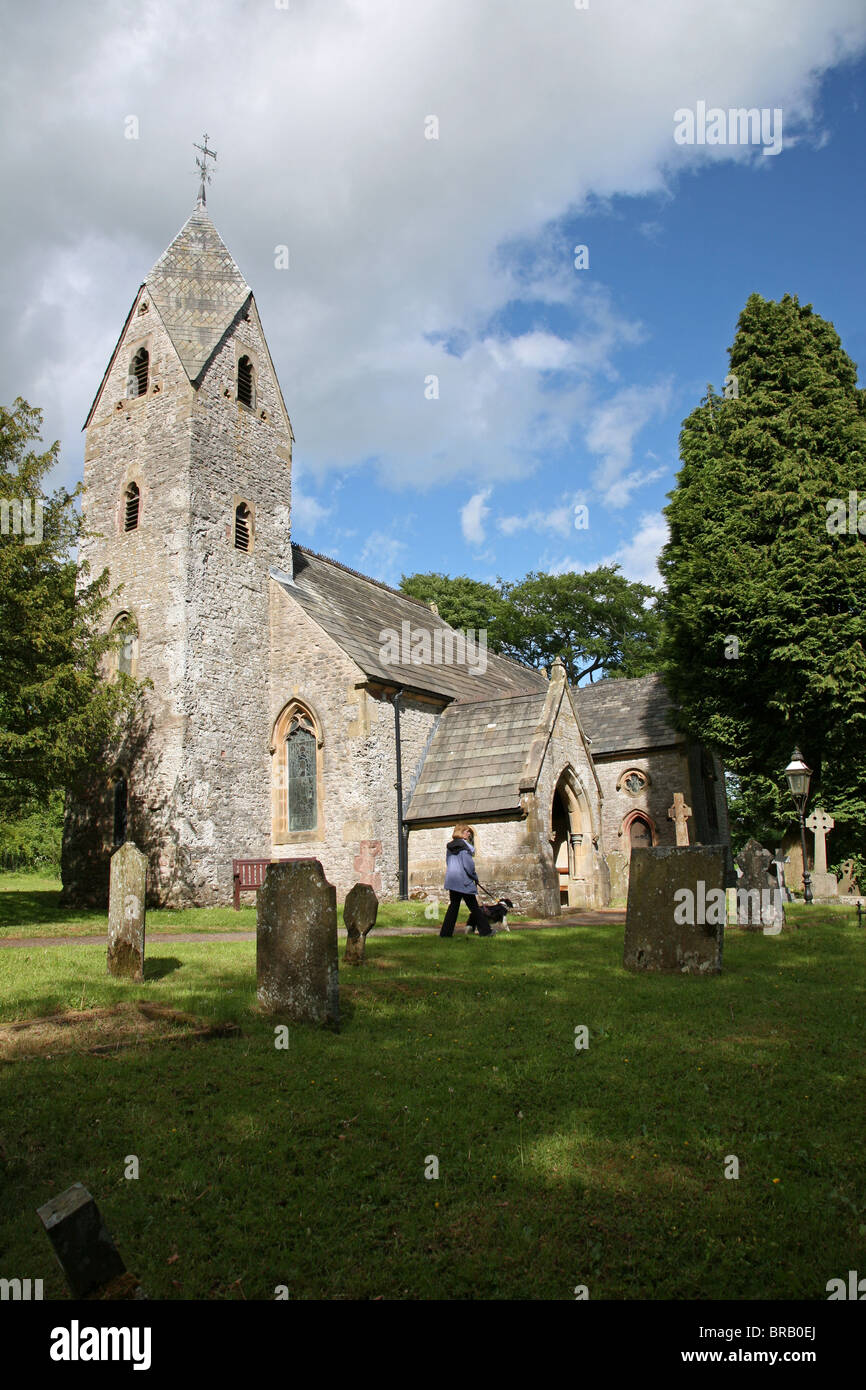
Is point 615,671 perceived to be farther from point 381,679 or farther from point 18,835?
point 18,835

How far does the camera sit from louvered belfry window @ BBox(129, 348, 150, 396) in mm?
21953

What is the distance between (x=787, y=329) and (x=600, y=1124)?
23.1m

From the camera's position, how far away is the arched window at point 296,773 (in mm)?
20375

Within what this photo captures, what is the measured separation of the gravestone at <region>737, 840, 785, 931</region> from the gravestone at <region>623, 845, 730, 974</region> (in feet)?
13.6

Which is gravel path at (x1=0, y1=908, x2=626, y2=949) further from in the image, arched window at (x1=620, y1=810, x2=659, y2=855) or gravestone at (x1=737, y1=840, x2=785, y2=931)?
arched window at (x1=620, y1=810, x2=659, y2=855)

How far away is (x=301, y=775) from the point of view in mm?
20719

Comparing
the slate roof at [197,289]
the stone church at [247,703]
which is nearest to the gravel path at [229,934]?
the stone church at [247,703]

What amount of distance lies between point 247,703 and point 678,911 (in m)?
13.9

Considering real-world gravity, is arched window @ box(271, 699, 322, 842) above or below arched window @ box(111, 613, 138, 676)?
below

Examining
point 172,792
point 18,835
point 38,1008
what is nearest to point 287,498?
point 172,792

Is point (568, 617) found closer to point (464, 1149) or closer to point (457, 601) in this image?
point (457, 601)

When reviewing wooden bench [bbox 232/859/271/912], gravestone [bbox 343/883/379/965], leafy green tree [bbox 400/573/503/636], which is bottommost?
wooden bench [bbox 232/859/271/912]

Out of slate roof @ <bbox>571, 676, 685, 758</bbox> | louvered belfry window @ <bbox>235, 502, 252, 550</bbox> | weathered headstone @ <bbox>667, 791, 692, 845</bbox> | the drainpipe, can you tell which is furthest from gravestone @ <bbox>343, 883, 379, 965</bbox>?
slate roof @ <bbox>571, 676, 685, 758</bbox>

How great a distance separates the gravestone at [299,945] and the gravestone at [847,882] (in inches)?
632
